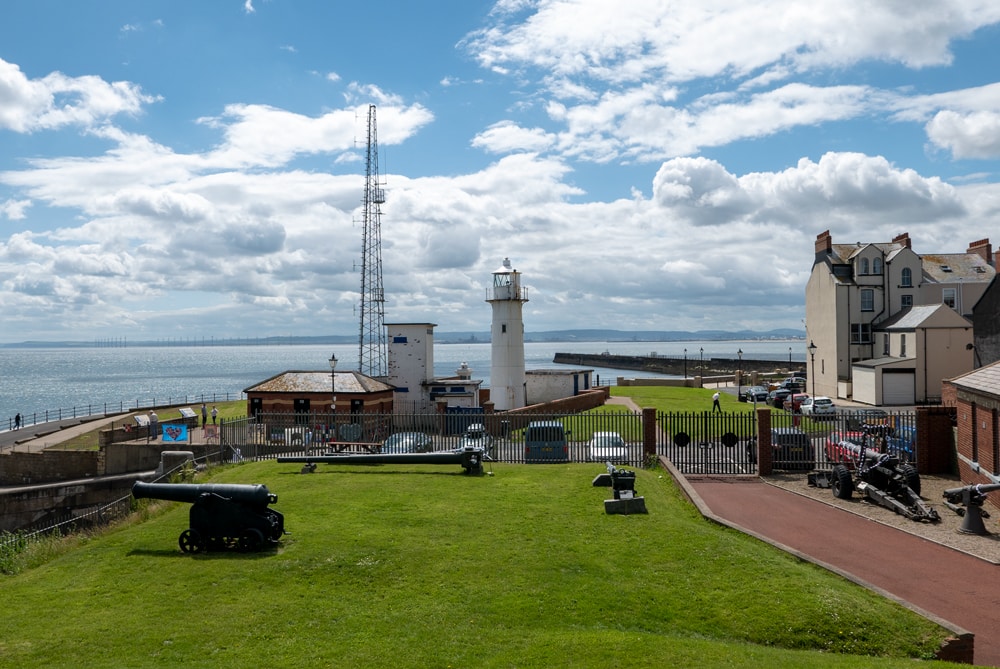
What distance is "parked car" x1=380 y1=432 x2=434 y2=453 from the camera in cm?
2727

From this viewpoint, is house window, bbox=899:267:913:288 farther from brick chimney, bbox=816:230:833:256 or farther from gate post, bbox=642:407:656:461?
gate post, bbox=642:407:656:461

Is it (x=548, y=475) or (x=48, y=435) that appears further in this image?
(x=48, y=435)

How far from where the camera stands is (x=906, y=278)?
53594mm

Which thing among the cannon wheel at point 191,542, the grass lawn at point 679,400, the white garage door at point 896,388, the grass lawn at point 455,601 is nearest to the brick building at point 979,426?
the grass lawn at point 455,601

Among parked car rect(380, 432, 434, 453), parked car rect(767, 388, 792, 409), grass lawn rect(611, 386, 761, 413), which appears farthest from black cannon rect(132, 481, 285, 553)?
parked car rect(767, 388, 792, 409)

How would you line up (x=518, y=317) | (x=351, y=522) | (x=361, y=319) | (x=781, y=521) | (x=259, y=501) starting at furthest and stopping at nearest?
(x=361, y=319), (x=518, y=317), (x=781, y=521), (x=351, y=522), (x=259, y=501)

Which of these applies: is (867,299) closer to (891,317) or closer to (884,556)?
(891,317)

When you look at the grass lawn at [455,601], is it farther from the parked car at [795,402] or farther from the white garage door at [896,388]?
the white garage door at [896,388]

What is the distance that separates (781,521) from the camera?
18266 mm

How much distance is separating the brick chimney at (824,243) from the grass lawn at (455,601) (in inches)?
1786

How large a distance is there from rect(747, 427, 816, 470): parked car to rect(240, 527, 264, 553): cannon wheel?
56.9 feet

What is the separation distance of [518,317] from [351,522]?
34.2m

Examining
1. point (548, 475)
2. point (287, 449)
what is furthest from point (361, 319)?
point (548, 475)

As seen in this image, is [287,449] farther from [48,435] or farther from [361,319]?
[361,319]
